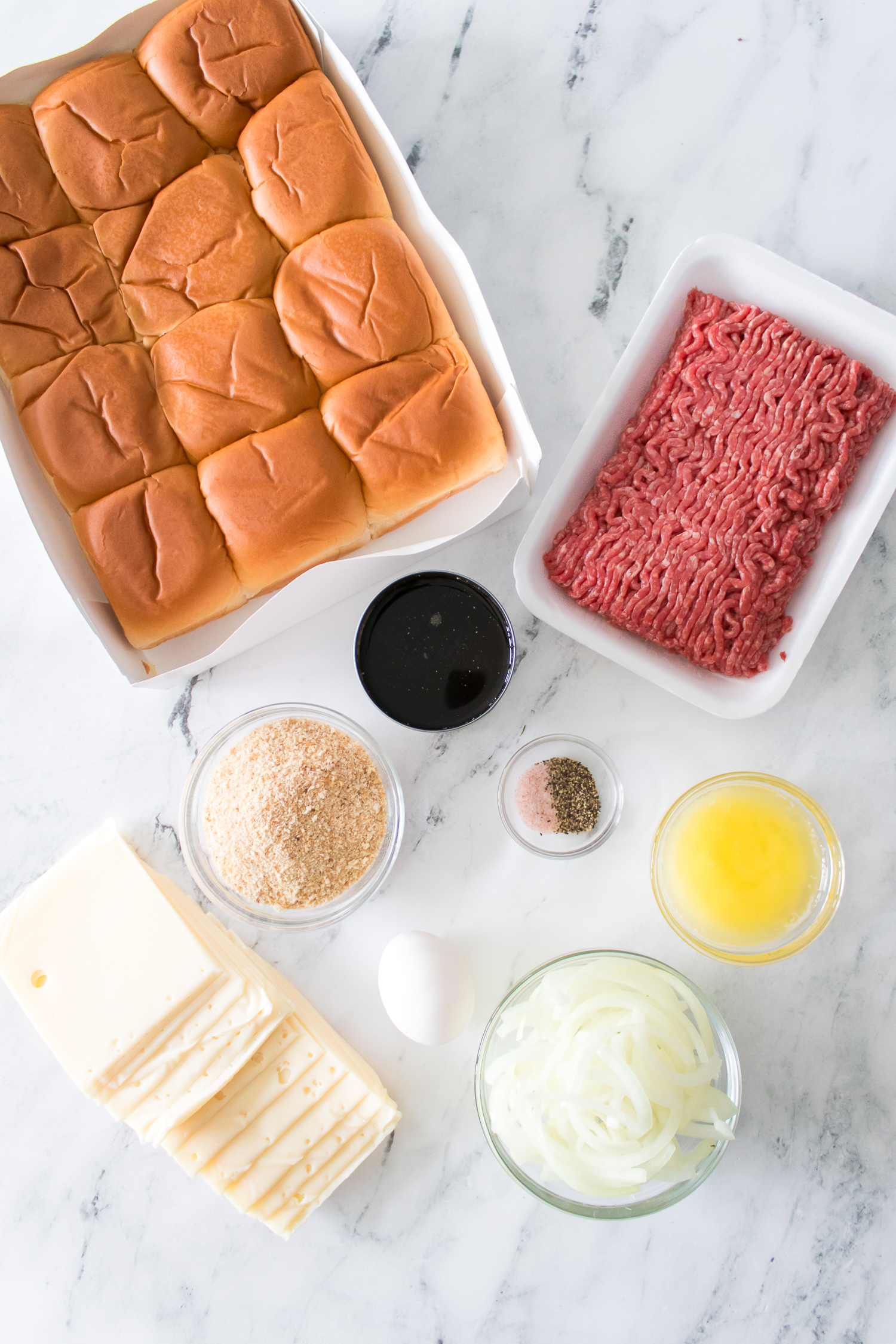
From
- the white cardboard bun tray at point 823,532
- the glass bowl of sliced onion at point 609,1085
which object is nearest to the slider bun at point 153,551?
the white cardboard bun tray at point 823,532

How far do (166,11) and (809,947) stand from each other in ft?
6.42

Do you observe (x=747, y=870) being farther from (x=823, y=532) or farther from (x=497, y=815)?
(x=823, y=532)

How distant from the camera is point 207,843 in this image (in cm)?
159

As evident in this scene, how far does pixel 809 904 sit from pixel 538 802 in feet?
1.58

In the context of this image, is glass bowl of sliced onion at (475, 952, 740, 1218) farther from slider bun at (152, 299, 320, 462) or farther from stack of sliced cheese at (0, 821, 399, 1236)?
slider bun at (152, 299, 320, 462)

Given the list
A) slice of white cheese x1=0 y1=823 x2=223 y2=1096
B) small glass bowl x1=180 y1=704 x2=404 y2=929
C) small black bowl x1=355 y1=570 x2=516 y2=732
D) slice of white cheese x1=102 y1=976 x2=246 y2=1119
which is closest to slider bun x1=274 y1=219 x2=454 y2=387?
small black bowl x1=355 y1=570 x2=516 y2=732

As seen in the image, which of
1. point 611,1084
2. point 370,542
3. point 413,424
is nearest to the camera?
point 611,1084

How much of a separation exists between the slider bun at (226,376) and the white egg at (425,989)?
35.7 inches

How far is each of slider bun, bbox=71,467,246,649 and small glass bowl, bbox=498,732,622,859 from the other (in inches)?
24.6

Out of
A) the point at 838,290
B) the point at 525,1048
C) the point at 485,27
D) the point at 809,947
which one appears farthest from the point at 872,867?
the point at 485,27

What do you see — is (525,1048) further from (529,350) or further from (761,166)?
(761,166)

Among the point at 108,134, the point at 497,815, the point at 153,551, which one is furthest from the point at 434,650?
the point at 108,134

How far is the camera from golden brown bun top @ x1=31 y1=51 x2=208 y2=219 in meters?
1.45

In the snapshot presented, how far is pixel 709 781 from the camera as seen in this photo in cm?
153
